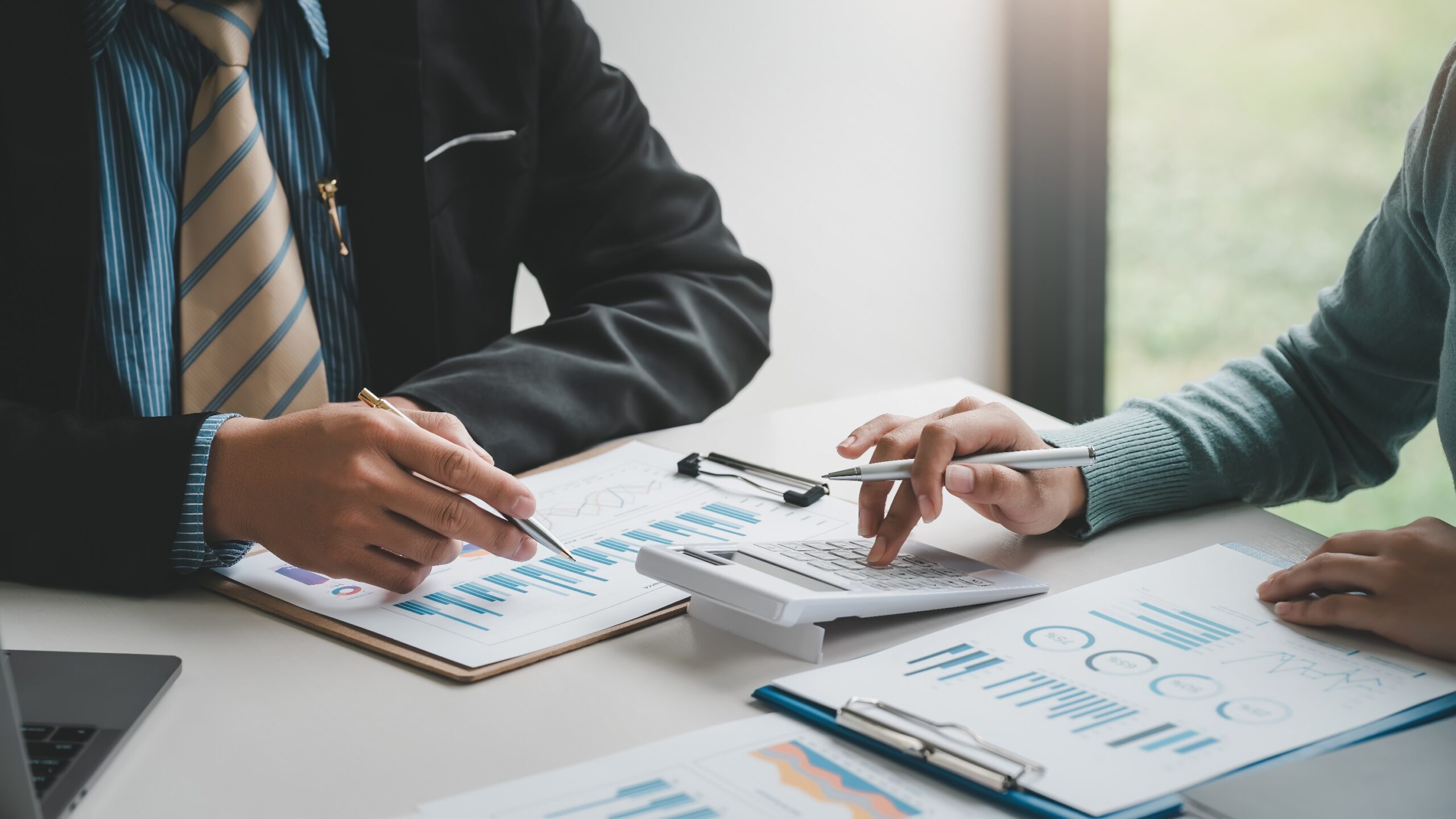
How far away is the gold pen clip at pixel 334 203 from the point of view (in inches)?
44.9

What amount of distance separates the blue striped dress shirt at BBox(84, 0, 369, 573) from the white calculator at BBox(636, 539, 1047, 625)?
67cm

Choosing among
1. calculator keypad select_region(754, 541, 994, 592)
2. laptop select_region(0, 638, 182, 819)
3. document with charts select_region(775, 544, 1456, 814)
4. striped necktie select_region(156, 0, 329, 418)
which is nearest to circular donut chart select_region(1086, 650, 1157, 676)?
document with charts select_region(775, 544, 1456, 814)

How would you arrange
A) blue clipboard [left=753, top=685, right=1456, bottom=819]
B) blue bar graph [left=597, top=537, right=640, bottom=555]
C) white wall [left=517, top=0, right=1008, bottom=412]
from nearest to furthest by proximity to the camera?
blue clipboard [left=753, top=685, right=1456, bottom=819] < blue bar graph [left=597, top=537, right=640, bottom=555] < white wall [left=517, top=0, right=1008, bottom=412]

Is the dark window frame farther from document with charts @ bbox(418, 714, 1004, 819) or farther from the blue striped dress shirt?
document with charts @ bbox(418, 714, 1004, 819)

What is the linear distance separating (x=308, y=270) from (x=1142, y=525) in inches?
33.5

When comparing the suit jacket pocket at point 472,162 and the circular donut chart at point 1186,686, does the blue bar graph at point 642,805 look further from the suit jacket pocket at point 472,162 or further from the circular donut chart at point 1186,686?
the suit jacket pocket at point 472,162

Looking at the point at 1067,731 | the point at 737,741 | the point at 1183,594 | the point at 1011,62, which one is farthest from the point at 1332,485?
the point at 1011,62

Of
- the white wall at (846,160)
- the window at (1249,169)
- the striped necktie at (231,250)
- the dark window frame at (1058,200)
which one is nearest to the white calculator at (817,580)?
the striped necktie at (231,250)

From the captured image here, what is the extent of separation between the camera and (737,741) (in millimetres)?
552

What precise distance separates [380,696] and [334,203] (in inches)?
27.0

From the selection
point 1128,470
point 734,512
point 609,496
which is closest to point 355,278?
point 609,496

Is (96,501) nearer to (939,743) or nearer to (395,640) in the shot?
(395,640)

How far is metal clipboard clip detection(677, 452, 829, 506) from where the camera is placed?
89cm

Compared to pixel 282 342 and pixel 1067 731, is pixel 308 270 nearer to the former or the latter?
pixel 282 342
